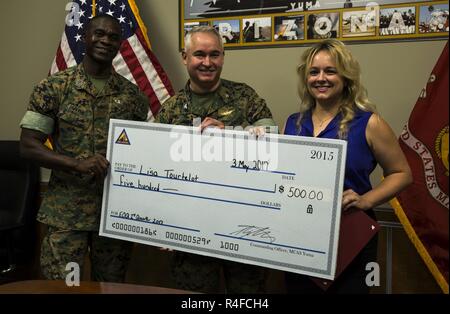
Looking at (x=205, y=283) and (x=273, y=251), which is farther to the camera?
(x=205, y=283)

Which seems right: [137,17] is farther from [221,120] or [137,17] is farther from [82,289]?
[82,289]

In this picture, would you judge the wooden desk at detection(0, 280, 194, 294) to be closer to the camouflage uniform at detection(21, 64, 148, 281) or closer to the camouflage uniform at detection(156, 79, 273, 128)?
the camouflage uniform at detection(21, 64, 148, 281)

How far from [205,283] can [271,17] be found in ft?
4.66

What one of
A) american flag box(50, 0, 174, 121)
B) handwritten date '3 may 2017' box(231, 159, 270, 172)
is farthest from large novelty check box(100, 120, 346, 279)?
american flag box(50, 0, 174, 121)

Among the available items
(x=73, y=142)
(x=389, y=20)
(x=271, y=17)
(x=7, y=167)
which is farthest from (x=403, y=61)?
(x=7, y=167)

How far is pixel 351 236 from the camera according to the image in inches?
56.4

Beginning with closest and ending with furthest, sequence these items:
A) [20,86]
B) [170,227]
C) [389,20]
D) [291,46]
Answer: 1. [170,227]
2. [389,20]
3. [291,46]
4. [20,86]

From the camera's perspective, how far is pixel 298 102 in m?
2.34

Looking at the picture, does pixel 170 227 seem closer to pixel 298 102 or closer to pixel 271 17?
pixel 298 102

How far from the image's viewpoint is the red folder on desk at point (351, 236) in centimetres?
141

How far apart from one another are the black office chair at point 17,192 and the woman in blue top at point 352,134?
5.56 feet

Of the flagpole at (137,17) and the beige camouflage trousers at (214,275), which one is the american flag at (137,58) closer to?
the flagpole at (137,17)

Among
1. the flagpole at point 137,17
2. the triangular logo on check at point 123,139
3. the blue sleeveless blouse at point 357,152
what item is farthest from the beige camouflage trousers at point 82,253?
the flagpole at point 137,17

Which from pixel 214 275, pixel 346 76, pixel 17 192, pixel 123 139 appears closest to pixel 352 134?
pixel 346 76
